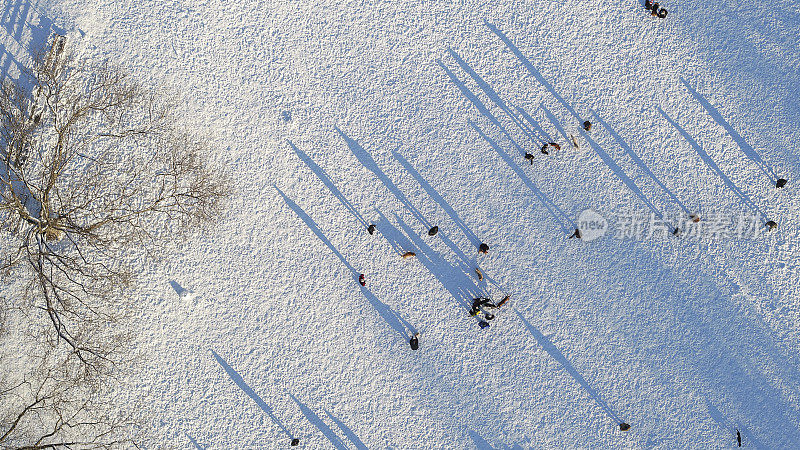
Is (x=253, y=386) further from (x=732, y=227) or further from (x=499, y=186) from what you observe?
(x=732, y=227)

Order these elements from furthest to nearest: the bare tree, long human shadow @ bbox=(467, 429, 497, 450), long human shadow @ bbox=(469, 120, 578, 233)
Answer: long human shadow @ bbox=(469, 120, 578, 233), long human shadow @ bbox=(467, 429, 497, 450), the bare tree

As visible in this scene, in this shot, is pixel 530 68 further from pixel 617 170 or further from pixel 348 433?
pixel 348 433

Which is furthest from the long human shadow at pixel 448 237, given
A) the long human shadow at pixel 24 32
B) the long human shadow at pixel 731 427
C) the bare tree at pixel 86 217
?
the long human shadow at pixel 24 32

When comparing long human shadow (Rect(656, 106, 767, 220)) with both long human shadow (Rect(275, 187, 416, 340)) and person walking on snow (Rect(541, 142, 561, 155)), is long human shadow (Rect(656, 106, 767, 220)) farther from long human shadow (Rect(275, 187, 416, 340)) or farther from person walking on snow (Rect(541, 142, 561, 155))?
long human shadow (Rect(275, 187, 416, 340))

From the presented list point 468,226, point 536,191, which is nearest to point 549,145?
point 536,191

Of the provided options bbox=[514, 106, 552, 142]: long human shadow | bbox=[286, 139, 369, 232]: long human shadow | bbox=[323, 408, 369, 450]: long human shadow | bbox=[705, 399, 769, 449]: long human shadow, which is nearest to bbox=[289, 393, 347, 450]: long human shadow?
bbox=[323, 408, 369, 450]: long human shadow

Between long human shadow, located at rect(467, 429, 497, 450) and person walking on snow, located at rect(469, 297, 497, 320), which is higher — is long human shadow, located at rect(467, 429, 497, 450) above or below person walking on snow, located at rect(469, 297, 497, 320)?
below

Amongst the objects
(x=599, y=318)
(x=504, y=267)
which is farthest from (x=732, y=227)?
(x=504, y=267)

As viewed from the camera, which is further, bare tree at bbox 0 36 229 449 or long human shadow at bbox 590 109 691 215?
long human shadow at bbox 590 109 691 215

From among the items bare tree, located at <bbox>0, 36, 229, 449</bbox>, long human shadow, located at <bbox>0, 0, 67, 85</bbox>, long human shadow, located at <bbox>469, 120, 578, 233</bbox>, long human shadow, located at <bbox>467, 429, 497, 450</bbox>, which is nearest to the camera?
bare tree, located at <bbox>0, 36, 229, 449</bbox>

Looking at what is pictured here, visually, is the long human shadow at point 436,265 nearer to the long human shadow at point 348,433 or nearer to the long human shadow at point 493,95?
the long human shadow at point 493,95
